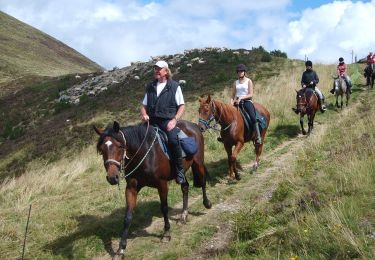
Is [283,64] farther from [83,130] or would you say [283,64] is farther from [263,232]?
[263,232]

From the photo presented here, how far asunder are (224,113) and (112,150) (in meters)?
4.66

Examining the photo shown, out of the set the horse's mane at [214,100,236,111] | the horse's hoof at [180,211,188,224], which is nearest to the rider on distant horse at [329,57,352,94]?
the horse's mane at [214,100,236,111]

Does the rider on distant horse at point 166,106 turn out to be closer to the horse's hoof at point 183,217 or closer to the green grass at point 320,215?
the horse's hoof at point 183,217

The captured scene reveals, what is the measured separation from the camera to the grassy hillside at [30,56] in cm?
5572

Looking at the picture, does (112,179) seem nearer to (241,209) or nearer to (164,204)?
(164,204)

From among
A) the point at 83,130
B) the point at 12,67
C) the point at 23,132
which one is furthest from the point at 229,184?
the point at 12,67

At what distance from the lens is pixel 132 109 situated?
1024 inches

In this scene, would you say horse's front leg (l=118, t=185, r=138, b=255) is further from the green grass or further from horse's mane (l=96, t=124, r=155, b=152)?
the green grass

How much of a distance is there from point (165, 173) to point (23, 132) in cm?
2520

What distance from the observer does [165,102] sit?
7.35 metres

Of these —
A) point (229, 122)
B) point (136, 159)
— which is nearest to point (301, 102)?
point (229, 122)

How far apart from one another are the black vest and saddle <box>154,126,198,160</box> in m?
0.28

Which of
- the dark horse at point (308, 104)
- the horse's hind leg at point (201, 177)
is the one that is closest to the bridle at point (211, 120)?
the horse's hind leg at point (201, 177)

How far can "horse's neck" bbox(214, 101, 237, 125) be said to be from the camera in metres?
10.2
